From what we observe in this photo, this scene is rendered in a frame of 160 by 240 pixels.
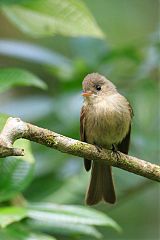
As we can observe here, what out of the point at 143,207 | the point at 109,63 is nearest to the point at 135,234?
the point at 143,207

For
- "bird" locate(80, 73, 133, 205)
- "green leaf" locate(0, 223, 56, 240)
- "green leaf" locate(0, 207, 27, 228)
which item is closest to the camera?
"green leaf" locate(0, 207, 27, 228)

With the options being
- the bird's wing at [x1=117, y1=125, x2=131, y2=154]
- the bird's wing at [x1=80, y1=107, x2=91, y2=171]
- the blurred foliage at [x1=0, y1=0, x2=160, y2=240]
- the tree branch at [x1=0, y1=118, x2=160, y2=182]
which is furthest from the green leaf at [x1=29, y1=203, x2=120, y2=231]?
the bird's wing at [x1=117, y1=125, x2=131, y2=154]

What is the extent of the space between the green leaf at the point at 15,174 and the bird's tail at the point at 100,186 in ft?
3.74

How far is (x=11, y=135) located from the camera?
268 cm

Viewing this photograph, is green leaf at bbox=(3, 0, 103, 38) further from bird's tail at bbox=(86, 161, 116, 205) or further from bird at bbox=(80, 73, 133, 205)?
bird's tail at bbox=(86, 161, 116, 205)

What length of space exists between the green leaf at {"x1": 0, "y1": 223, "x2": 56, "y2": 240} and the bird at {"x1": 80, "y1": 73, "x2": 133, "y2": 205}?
1138 mm

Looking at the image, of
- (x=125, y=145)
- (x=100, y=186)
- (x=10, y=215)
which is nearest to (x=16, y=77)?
(x=10, y=215)

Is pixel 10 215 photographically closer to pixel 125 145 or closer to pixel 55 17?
pixel 55 17

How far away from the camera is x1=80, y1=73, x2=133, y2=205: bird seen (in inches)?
172

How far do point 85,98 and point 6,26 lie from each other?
3.02m

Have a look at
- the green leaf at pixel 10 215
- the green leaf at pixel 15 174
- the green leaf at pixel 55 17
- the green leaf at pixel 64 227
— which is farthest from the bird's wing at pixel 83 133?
the green leaf at pixel 10 215

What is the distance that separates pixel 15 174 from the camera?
10.8 ft

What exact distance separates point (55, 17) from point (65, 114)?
115 cm

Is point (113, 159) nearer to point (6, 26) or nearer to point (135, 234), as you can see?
point (135, 234)
